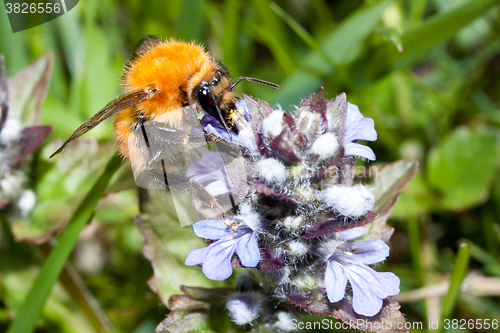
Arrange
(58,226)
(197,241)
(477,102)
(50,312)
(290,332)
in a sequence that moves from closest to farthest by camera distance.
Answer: (290,332)
(197,241)
(58,226)
(50,312)
(477,102)

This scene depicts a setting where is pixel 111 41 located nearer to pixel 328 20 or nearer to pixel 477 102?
pixel 328 20

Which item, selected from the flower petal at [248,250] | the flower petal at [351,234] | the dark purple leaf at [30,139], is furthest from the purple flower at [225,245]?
the dark purple leaf at [30,139]

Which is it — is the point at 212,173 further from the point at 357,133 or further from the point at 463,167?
the point at 463,167

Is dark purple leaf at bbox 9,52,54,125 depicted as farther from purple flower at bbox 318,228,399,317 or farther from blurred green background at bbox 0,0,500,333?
purple flower at bbox 318,228,399,317

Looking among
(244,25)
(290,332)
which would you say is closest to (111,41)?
(244,25)

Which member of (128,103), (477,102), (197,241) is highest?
(477,102)

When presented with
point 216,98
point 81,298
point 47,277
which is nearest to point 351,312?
point 216,98
